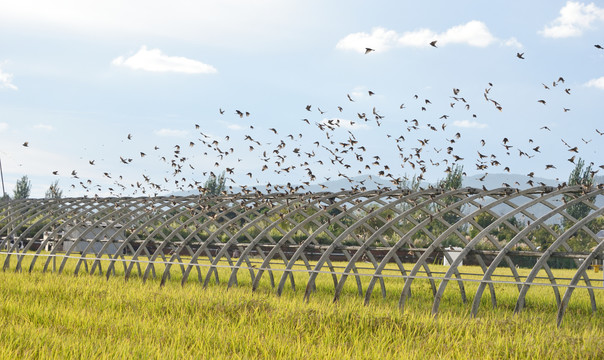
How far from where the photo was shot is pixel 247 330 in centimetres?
1388

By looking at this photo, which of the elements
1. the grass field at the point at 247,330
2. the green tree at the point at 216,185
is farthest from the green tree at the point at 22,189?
the grass field at the point at 247,330

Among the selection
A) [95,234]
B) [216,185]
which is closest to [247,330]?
[95,234]

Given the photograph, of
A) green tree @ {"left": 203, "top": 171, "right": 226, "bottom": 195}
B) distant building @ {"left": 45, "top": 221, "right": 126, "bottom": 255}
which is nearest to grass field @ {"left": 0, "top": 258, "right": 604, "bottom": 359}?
distant building @ {"left": 45, "top": 221, "right": 126, "bottom": 255}

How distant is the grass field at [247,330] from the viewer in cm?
1199

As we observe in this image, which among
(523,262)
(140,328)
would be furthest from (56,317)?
(523,262)

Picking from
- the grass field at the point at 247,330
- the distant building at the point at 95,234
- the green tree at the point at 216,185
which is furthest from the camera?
the green tree at the point at 216,185

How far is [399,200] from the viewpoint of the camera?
21812mm

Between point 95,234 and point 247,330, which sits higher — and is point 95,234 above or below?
above

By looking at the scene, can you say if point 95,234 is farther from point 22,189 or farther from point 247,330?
point 22,189

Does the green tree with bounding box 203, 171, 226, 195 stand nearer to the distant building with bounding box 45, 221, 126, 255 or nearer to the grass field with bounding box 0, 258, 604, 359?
the distant building with bounding box 45, 221, 126, 255

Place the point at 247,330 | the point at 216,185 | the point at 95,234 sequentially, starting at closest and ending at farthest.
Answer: the point at 247,330 < the point at 95,234 < the point at 216,185

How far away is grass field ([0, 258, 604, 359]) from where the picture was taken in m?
12.0

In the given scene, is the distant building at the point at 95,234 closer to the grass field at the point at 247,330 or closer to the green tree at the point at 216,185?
the grass field at the point at 247,330

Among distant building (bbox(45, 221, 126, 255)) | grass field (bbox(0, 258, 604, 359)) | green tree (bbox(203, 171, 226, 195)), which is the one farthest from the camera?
green tree (bbox(203, 171, 226, 195))
